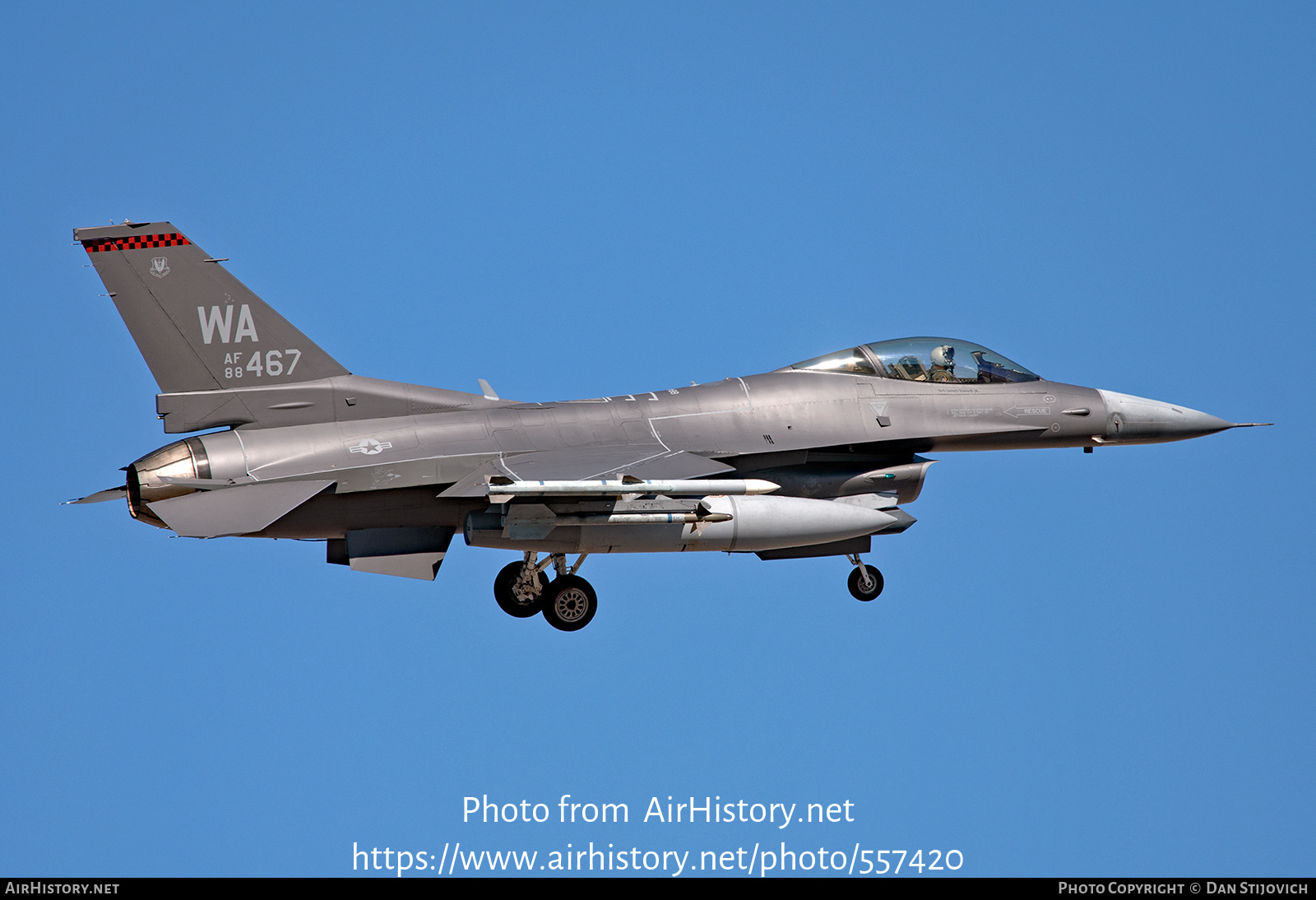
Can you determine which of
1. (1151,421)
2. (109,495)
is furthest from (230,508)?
(1151,421)

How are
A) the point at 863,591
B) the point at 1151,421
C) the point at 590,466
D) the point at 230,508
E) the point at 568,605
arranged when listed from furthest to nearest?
1. the point at 1151,421
2. the point at 863,591
3. the point at 568,605
4. the point at 590,466
5. the point at 230,508

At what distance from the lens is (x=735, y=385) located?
21.3 meters

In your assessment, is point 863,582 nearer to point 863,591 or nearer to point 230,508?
point 863,591

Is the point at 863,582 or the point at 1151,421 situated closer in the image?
the point at 863,582

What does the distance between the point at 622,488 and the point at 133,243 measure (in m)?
6.01

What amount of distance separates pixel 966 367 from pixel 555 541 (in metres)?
6.06

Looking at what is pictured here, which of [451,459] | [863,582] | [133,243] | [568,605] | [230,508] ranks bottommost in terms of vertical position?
[230,508]

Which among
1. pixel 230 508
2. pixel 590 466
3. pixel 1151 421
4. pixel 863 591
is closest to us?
pixel 230 508

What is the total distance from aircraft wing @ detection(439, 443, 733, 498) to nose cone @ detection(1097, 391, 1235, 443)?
553 centimetres

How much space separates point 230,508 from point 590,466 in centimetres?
382

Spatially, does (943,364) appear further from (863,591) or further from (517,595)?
(517,595)

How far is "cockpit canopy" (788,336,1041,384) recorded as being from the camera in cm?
2205

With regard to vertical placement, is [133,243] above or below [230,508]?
above

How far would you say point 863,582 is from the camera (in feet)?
72.4
